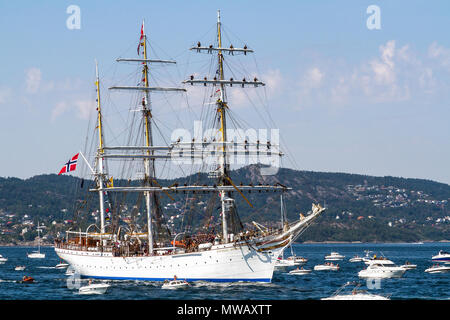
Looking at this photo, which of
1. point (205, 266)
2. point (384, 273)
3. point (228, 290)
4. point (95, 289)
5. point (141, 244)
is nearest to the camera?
point (228, 290)

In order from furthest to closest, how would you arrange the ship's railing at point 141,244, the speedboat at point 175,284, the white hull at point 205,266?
the ship's railing at point 141,244, the white hull at point 205,266, the speedboat at point 175,284

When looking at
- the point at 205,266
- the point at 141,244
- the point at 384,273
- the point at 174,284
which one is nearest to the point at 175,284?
the point at 174,284

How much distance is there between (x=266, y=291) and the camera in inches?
2359

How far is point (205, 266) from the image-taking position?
6556 cm

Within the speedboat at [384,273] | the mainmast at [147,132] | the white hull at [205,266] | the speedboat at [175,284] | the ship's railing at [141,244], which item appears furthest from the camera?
the speedboat at [384,273]

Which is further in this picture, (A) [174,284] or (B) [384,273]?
(B) [384,273]

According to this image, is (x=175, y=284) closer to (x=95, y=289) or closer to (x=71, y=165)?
(x=95, y=289)

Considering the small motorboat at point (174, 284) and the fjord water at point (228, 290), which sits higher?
the small motorboat at point (174, 284)

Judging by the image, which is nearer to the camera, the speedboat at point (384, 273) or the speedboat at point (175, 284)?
the speedboat at point (175, 284)

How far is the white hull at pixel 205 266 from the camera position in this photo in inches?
2539

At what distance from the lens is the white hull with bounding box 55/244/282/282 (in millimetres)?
64500

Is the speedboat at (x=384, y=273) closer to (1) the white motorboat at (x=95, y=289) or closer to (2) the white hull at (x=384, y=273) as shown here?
(2) the white hull at (x=384, y=273)

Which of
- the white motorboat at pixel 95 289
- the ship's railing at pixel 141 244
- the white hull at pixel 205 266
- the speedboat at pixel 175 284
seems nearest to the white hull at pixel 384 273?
the ship's railing at pixel 141 244
